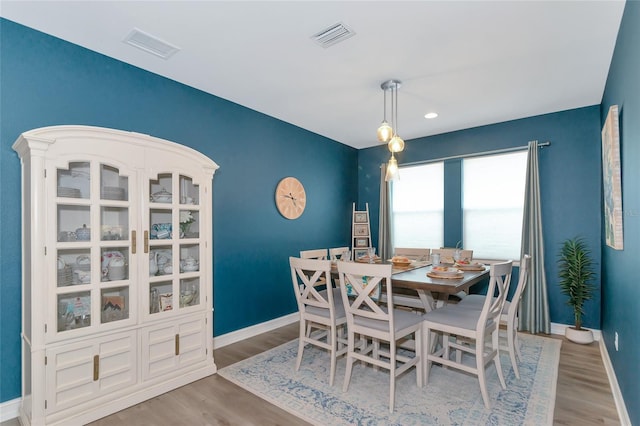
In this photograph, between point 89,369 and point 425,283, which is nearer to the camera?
point 89,369

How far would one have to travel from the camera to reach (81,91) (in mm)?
2561

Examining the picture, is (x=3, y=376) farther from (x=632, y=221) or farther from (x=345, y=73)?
(x=632, y=221)

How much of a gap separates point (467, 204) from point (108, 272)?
4.38 metres

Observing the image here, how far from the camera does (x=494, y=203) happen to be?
4453mm

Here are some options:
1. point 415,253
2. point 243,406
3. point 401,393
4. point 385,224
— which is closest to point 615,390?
point 401,393

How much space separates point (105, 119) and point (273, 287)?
257 centimetres

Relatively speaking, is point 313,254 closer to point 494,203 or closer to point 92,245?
point 92,245

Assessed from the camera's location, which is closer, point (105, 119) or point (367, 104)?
point (105, 119)

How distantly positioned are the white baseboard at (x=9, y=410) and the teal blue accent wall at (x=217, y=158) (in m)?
0.05

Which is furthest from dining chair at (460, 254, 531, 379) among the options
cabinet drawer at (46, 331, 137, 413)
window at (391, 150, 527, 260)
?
cabinet drawer at (46, 331, 137, 413)

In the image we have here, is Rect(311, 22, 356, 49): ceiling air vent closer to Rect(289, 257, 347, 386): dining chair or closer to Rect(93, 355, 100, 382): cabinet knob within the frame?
Rect(289, 257, 347, 386): dining chair

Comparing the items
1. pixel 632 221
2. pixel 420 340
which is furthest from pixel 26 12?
pixel 632 221

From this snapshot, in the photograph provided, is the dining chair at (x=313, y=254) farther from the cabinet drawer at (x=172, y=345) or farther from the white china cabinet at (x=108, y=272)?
the cabinet drawer at (x=172, y=345)

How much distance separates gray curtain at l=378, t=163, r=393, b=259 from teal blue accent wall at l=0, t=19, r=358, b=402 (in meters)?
0.57
